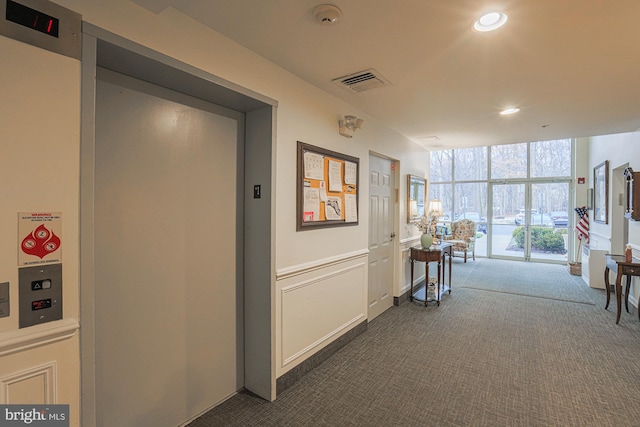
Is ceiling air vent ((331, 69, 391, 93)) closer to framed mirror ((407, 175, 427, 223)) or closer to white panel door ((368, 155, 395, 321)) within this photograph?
white panel door ((368, 155, 395, 321))

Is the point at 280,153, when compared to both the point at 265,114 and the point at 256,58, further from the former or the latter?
the point at 256,58

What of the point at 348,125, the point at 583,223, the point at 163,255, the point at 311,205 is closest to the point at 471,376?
the point at 311,205

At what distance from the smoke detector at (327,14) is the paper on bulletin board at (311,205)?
1219 mm

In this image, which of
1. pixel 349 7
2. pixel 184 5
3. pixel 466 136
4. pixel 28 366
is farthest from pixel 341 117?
pixel 28 366

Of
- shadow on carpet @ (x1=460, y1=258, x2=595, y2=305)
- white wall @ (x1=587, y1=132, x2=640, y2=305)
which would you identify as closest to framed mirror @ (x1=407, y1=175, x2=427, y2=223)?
shadow on carpet @ (x1=460, y1=258, x2=595, y2=305)

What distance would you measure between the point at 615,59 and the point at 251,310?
3.19 m

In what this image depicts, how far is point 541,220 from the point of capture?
7.53m

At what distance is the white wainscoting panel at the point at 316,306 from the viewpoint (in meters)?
2.37

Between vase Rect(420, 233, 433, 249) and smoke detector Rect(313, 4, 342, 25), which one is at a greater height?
smoke detector Rect(313, 4, 342, 25)

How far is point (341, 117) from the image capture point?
9.82ft

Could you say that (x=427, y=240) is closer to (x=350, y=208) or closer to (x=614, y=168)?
(x=350, y=208)

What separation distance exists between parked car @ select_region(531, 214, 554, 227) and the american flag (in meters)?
0.90

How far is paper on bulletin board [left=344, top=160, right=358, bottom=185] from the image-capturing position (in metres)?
3.03

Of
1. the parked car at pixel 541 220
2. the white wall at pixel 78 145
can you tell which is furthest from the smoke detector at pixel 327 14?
the parked car at pixel 541 220
